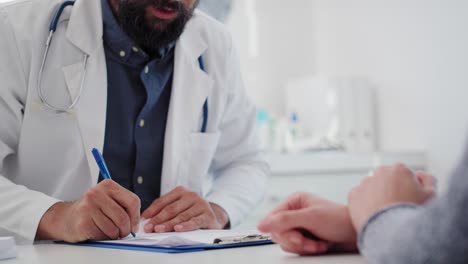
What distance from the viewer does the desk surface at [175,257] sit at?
716 millimetres

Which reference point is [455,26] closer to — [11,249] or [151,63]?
[151,63]

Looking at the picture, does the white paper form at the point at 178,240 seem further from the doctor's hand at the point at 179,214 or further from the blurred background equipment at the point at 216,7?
the blurred background equipment at the point at 216,7

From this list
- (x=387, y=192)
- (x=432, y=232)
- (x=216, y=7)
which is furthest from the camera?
(x=216, y=7)

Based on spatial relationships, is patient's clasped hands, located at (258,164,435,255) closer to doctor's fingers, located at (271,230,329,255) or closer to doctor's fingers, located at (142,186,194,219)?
doctor's fingers, located at (271,230,329,255)

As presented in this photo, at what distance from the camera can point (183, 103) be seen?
145cm

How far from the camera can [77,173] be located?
4.35 ft

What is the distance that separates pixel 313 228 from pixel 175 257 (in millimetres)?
172

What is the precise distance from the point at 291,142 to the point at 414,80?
705 mm

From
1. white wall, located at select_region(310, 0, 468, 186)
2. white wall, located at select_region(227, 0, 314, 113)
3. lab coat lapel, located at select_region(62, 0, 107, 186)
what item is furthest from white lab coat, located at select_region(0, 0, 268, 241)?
white wall, located at select_region(227, 0, 314, 113)

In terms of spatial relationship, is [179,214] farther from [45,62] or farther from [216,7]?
[216,7]

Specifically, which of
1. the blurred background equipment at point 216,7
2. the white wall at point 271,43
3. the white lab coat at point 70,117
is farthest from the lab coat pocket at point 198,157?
the white wall at point 271,43

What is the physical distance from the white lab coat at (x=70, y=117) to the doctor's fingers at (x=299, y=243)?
1.68 ft

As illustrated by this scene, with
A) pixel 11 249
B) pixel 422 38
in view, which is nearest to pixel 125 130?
pixel 11 249

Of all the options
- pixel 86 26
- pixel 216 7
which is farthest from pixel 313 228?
pixel 216 7
